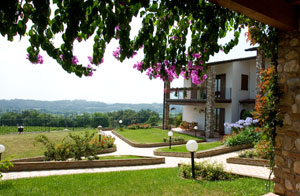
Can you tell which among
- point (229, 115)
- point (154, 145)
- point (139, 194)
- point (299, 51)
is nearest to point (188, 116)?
point (229, 115)

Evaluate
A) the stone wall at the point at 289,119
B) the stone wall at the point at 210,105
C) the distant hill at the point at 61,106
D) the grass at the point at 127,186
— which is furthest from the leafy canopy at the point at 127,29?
the distant hill at the point at 61,106

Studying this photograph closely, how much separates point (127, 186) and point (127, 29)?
4.21 m

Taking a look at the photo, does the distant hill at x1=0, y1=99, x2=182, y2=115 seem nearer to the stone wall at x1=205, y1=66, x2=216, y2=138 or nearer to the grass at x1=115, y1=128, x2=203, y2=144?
the grass at x1=115, y1=128, x2=203, y2=144

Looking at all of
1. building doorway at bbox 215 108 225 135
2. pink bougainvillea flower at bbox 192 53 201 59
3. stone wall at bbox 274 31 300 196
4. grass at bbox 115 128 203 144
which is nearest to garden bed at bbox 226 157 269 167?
stone wall at bbox 274 31 300 196

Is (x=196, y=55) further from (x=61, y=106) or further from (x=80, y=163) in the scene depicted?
(x=61, y=106)

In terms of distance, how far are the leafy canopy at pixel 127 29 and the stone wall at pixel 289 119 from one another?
2.69 feet

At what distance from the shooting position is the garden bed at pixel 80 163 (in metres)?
7.74

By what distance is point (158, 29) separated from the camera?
294 cm

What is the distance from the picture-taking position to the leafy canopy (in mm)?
2104

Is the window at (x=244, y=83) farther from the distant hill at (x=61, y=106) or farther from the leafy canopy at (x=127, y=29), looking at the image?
the distant hill at (x=61, y=106)

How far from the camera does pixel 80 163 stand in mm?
8406

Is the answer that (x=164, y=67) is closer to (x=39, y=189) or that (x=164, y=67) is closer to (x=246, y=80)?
(x=39, y=189)

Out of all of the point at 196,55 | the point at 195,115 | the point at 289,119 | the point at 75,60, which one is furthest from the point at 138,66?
the point at 195,115

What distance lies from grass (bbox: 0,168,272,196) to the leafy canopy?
2.70 metres
